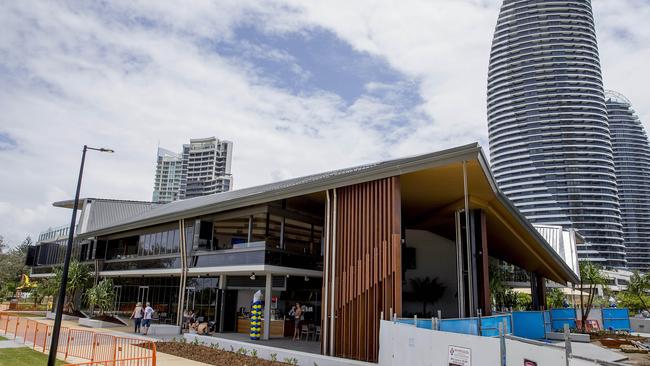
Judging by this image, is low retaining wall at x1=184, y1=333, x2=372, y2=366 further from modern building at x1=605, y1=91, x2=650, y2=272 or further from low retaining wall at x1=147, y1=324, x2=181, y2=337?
modern building at x1=605, y1=91, x2=650, y2=272

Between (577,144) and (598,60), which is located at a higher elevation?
(598,60)

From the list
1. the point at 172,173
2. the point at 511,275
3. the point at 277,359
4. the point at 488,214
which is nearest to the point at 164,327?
the point at 277,359

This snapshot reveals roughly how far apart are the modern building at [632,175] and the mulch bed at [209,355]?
16915 centimetres

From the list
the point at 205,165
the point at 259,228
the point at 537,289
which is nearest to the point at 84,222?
the point at 259,228

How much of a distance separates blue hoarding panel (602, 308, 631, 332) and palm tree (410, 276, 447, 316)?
9.24m

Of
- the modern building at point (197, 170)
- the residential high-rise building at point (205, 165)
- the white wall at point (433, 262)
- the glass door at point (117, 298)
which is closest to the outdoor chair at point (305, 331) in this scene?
the white wall at point (433, 262)

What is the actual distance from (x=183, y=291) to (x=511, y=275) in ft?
93.7

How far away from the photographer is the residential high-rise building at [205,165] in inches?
6422

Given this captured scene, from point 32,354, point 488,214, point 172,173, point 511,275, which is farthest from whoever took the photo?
point 172,173

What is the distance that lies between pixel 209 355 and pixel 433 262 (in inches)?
760

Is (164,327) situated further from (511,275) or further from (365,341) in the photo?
(511,275)

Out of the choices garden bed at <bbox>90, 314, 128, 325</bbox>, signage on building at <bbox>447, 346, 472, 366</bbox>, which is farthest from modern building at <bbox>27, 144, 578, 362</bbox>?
signage on building at <bbox>447, 346, 472, 366</bbox>

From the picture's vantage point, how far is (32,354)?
16.1 m

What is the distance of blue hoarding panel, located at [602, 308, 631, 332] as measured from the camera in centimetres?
2650
